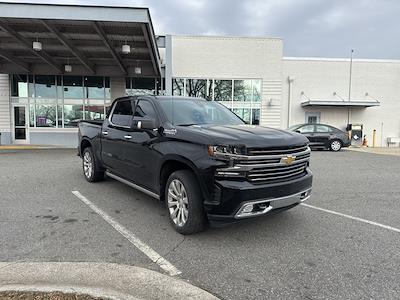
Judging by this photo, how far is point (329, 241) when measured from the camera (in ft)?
14.0

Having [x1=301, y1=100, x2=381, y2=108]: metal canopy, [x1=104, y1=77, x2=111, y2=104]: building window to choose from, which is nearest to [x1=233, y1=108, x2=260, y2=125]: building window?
[x1=301, y1=100, x2=381, y2=108]: metal canopy

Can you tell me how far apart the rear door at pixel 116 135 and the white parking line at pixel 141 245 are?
3.08 feet

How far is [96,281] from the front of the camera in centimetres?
316

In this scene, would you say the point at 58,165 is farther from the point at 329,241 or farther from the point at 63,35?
the point at 329,241

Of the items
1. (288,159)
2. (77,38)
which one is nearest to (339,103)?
(77,38)

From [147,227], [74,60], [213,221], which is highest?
[74,60]

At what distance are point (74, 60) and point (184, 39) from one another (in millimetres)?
6580

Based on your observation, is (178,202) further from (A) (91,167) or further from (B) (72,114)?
(B) (72,114)

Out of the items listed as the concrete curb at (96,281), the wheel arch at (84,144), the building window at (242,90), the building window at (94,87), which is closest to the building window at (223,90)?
the building window at (242,90)

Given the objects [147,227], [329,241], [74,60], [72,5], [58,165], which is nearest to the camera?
[329,241]

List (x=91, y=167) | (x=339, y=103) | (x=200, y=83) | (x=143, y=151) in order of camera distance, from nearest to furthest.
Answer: (x=143, y=151) < (x=91, y=167) < (x=200, y=83) < (x=339, y=103)

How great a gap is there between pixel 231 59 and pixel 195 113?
52.2 ft

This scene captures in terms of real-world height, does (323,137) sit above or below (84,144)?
below

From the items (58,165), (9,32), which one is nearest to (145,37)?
(9,32)
